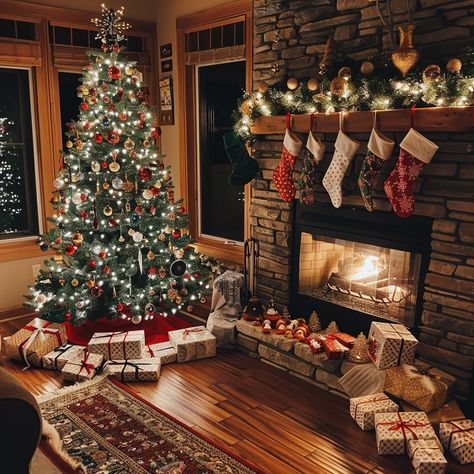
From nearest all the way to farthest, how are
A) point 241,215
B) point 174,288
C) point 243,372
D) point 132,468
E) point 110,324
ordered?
point 132,468
point 243,372
point 110,324
point 174,288
point 241,215

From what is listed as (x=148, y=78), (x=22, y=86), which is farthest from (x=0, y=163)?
(x=148, y=78)

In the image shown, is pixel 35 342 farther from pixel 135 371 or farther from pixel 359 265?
pixel 359 265

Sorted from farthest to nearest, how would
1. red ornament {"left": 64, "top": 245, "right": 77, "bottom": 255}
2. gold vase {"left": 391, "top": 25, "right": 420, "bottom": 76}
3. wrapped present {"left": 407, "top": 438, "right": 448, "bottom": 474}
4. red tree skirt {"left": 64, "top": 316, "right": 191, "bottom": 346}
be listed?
red tree skirt {"left": 64, "top": 316, "right": 191, "bottom": 346}
red ornament {"left": 64, "top": 245, "right": 77, "bottom": 255}
gold vase {"left": 391, "top": 25, "right": 420, "bottom": 76}
wrapped present {"left": 407, "top": 438, "right": 448, "bottom": 474}

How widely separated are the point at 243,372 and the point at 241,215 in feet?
6.17

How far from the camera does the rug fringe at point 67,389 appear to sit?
118 inches

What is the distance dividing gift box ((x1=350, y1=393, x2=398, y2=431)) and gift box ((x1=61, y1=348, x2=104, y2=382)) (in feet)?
5.44

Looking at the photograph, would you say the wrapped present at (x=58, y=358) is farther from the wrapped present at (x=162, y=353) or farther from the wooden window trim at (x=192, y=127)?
the wooden window trim at (x=192, y=127)

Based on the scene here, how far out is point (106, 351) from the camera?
11.2 feet

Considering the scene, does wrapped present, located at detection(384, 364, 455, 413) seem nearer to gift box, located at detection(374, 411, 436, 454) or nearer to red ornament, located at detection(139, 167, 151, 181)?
gift box, located at detection(374, 411, 436, 454)

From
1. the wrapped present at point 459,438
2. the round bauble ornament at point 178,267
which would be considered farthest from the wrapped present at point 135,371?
the wrapped present at point 459,438

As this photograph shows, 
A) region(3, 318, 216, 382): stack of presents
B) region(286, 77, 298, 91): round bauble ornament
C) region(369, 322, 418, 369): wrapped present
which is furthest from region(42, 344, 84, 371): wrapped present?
region(286, 77, 298, 91): round bauble ornament

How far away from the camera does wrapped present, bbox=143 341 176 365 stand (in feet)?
11.4

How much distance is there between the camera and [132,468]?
7.88ft

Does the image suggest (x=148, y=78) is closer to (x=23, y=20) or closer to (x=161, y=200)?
(x=23, y=20)
